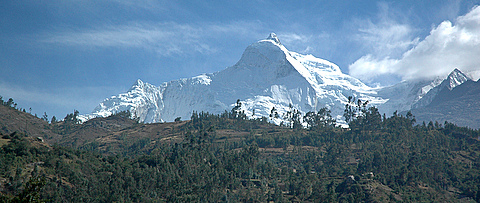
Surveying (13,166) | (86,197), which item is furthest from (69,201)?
(13,166)

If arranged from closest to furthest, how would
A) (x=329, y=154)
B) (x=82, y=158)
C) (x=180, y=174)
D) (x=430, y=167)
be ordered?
(x=82, y=158) → (x=180, y=174) → (x=430, y=167) → (x=329, y=154)

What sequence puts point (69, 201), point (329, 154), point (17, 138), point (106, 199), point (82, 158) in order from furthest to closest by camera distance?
1. point (329, 154)
2. point (82, 158)
3. point (17, 138)
4. point (106, 199)
5. point (69, 201)

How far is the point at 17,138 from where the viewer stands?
389 ft

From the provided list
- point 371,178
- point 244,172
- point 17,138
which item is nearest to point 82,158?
point 17,138

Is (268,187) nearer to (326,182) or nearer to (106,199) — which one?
(326,182)

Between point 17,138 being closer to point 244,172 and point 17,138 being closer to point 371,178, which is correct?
point 244,172

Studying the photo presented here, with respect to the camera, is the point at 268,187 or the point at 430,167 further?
the point at 430,167

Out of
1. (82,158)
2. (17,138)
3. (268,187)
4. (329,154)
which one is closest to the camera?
(17,138)

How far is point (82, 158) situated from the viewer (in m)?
130

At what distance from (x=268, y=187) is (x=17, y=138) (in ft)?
262

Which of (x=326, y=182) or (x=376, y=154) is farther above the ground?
(x=376, y=154)

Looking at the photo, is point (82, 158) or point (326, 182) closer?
point (82, 158)

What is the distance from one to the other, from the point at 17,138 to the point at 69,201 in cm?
3137

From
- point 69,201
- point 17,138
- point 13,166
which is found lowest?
point 69,201
